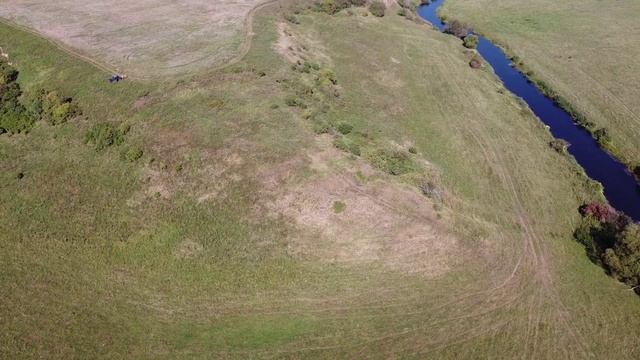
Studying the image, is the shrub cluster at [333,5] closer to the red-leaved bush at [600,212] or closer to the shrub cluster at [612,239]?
the red-leaved bush at [600,212]

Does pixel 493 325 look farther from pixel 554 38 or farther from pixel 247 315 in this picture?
pixel 554 38

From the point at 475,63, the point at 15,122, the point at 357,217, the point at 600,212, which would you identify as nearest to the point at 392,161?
the point at 357,217

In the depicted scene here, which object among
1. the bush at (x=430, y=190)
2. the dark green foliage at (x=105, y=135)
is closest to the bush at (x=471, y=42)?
the bush at (x=430, y=190)

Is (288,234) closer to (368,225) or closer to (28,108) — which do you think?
(368,225)

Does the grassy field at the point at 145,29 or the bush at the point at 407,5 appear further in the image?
the bush at the point at 407,5

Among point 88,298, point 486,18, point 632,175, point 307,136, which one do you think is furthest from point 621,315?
point 486,18

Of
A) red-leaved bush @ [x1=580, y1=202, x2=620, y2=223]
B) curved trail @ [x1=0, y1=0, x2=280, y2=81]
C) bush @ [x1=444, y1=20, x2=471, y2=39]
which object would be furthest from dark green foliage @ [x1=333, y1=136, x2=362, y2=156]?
bush @ [x1=444, y1=20, x2=471, y2=39]
